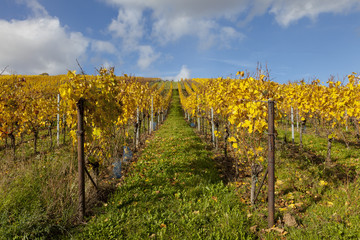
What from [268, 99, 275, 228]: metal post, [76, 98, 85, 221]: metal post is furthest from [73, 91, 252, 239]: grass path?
[268, 99, 275, 228]: metal post

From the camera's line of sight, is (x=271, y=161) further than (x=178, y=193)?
No

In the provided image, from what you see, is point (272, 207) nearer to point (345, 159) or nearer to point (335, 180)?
point (335, 180)

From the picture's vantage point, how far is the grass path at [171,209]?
301cm

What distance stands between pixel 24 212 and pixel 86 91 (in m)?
2.28

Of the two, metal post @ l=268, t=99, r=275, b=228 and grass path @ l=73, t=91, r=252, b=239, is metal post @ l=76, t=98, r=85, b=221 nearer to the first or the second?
grass path @ l=73, t=91, r=252, b=239

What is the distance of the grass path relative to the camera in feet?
9.88

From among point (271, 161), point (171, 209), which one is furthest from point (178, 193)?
point (271, 161)

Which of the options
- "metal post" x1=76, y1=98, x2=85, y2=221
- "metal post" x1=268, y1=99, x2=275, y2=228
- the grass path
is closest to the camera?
"metal post" x1=268, y1=99, x2=275, y2=228

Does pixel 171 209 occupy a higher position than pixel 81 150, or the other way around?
pixel 81 150

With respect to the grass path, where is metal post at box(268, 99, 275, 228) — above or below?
above

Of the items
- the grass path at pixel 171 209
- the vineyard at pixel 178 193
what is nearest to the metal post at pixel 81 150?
the vineyard at pixel 178 193

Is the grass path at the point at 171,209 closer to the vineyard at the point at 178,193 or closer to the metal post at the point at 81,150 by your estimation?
the vineyard at the point at 178,193

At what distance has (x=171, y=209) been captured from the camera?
3.67 m

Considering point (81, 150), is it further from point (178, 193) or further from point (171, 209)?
point (178, 193)
